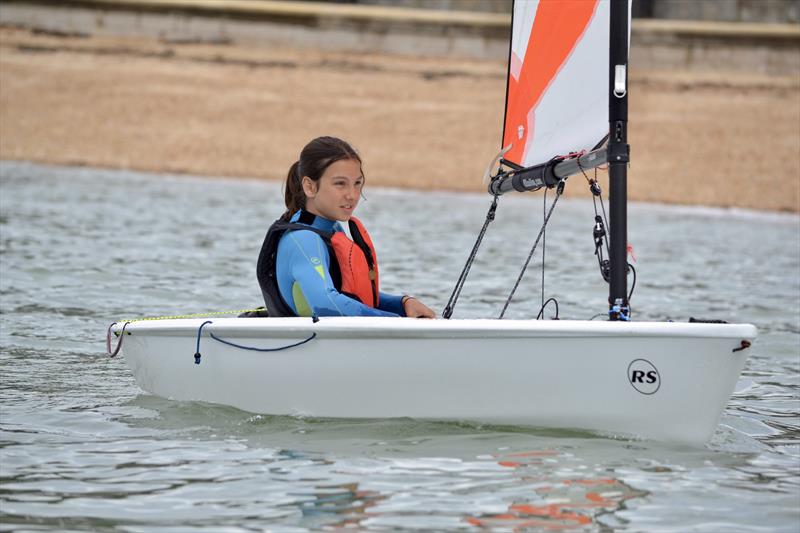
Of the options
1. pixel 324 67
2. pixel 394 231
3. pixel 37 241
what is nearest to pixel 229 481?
pixel 37 241

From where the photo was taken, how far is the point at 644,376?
4.32m

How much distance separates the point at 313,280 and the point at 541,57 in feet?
4.46

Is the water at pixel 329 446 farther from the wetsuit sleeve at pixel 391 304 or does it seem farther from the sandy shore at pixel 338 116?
the sandy shore at pixel 338 116

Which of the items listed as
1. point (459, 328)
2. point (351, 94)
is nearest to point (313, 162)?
point (459, 328)

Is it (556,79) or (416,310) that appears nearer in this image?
(416,310)

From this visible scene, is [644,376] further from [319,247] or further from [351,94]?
[351,94]

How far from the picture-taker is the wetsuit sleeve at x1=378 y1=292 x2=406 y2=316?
5164 mm

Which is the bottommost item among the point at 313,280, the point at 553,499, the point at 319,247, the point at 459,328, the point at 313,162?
the point at 553,499

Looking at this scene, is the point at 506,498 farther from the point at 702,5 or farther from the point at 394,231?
A: the point at 702,5

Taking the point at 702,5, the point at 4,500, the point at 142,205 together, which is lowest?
the point at 4,500

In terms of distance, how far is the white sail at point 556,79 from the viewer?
16.0ft

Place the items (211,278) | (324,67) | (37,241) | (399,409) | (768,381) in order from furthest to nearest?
(324,67)
(37,241)
(211,278)
(768,381)
(399,409)

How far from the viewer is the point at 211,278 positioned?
929cm

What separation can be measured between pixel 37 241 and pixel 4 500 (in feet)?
22.2
